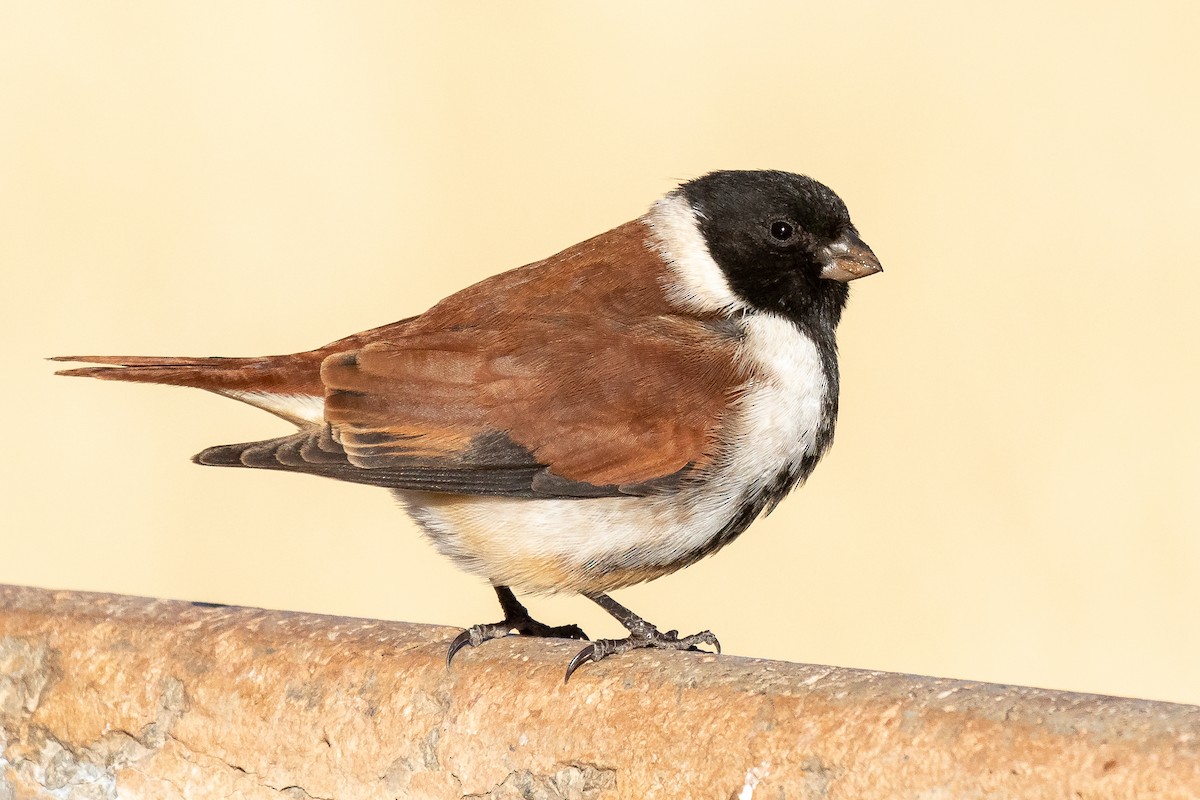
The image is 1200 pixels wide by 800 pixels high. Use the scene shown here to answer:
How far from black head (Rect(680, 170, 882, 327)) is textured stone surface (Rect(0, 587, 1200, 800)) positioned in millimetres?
1323

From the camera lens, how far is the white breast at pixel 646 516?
377 centimetres

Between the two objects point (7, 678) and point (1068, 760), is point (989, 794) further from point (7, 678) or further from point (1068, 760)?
point (7, 678)

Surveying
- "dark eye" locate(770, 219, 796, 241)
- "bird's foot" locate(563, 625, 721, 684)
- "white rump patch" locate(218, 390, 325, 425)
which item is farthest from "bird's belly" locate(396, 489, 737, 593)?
"dark eye" locate(770, 219, 796, 241)

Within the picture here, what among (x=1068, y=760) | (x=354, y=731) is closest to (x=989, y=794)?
(x=1068, y=760)

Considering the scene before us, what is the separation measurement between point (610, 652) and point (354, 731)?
1.89ft

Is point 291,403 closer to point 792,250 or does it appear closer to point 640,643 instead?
point 640,643

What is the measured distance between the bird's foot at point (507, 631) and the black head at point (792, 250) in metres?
1.09

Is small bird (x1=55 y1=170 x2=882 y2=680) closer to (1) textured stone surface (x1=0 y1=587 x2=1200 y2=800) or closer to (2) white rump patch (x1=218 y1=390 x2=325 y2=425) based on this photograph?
(2) white rump patch (x1=218 y1=390 x2=325 y2=425)

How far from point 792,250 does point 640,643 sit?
1.24m

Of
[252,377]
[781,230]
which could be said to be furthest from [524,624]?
[781,230]

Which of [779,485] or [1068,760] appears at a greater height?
[779,485]

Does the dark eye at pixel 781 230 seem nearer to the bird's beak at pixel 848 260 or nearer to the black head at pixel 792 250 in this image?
the black head at pixel 792 250

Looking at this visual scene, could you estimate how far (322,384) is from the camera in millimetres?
3926

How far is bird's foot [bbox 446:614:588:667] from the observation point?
3.21m
